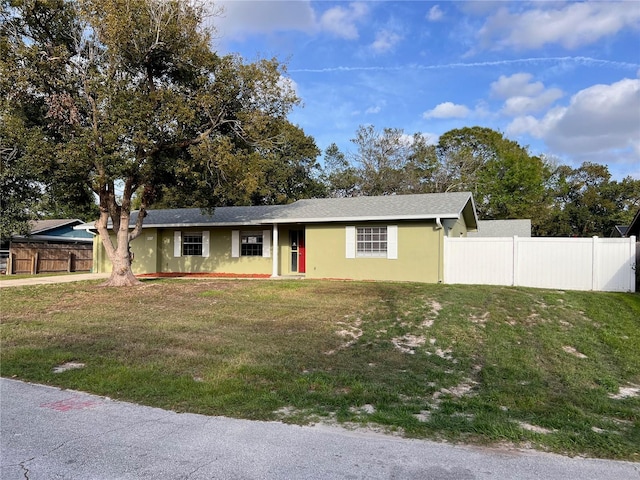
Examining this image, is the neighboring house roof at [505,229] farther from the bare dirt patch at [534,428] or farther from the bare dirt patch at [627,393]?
the bare dirt patch at [534,428]

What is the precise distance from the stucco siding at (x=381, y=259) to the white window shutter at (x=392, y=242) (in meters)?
0.11

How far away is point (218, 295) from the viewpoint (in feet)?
41.4

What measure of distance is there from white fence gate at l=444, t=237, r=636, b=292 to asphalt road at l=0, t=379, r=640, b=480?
11.1 metres

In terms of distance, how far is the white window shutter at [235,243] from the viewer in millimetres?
19859

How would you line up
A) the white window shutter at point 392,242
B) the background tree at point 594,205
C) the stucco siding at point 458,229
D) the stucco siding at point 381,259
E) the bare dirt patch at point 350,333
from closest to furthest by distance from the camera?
the bare dirt patch at point 350,333
the stucco siding at point 381,259
the white window shutter at point 392,242
the stucco siding at point 458,229
the background tree at point 594,205

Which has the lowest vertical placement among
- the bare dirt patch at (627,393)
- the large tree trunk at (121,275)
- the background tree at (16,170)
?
the bare dirt patch at (627,393)

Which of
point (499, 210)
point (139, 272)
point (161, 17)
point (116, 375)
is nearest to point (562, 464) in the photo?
point (116, 375)

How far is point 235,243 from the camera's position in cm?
1989

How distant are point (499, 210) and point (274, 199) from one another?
1731cm

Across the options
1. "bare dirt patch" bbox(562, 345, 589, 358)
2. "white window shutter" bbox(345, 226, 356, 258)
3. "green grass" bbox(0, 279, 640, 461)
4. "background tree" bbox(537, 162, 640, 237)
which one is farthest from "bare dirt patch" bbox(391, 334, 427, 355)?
"background tree" bbox(537, 162, 640, 237)

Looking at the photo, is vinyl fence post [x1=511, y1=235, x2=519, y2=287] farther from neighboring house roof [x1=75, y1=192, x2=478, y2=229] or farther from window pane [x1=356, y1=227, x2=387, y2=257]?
window pane [x1=356, y1=227, x2=387, y2=257]

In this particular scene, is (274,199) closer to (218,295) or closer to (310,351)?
(218,295)

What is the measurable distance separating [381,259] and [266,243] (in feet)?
18.1

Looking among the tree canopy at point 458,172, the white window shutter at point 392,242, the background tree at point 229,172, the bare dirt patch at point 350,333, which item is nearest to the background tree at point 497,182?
the tree canopy at point 458,172
